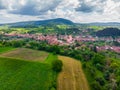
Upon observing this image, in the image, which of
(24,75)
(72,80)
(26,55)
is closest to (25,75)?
(24,75)

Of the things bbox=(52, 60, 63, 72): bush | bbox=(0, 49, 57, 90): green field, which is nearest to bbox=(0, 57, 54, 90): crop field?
bbox=(0, 49, 57, 90): green field

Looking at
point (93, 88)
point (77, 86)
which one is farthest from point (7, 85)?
point (93, 88)

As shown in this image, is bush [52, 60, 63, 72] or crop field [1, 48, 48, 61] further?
crop field [1, 48, 48, 61]

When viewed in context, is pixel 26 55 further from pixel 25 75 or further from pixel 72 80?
pixel 72 80

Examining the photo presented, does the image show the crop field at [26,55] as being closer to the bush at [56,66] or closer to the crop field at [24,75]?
the crop field at [24,75]

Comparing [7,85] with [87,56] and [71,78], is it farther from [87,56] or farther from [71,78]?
[87,56]

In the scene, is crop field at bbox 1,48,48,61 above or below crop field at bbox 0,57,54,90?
below

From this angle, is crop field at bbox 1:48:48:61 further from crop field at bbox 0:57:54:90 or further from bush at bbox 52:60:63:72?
bush at bbox 52:60:63:72

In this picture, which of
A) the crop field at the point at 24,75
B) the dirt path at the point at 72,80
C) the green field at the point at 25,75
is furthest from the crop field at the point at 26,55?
the dirt path at the point at 72,80

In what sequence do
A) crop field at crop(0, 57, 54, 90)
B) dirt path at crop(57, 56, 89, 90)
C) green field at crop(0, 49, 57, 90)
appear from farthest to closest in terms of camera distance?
dirt path at crop(57, 56, 89, 90) < green field at crop(0, 49, 57, 90) < crop field at crop(0, 57, 54, 90)
